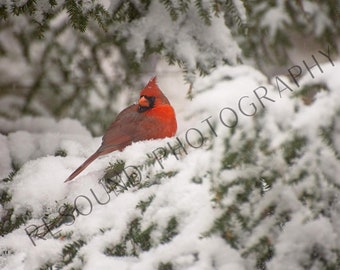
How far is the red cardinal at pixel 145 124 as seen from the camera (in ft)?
7.12

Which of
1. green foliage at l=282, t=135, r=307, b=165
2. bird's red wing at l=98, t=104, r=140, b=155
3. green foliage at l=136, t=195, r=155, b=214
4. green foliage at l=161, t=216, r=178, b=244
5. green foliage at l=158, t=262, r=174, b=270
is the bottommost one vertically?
green foliage at l=158, t=262, r=174, b=270

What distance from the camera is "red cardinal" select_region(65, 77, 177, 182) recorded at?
2170 mm

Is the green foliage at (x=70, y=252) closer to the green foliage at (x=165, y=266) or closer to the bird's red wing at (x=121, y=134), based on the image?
the green foliage at (x=165, y=266)

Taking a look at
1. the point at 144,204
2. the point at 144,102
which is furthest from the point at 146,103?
the point at 144,204

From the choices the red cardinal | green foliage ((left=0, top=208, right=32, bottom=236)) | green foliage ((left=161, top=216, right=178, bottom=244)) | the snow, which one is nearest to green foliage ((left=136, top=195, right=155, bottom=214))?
the snow

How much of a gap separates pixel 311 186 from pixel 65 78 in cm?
189

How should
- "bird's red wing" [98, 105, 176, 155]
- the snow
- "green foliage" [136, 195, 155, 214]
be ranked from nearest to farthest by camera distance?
the snow
"green foliage" [136, 195, 155, 214]
"bird's red wing" [98, 105, 176, 155]

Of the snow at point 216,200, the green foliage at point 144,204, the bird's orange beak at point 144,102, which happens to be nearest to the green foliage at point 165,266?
the snow at point 216,200

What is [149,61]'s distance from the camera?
2633mm

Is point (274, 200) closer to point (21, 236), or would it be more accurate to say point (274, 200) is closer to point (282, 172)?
point (282, 172)

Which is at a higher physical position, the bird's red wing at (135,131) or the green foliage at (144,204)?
the bird's red wing at (135,131)

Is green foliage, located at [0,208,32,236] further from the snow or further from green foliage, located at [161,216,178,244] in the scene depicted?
green foliage, located at [161,216,178,244]

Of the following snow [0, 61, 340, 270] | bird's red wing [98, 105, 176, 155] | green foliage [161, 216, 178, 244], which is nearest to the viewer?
snow [0, 61, 340, 270]

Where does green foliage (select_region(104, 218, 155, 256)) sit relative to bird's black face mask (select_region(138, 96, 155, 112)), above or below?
below
